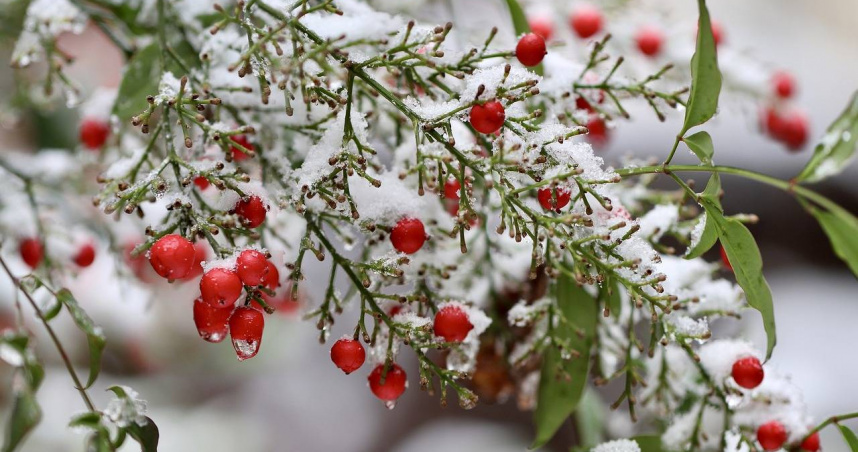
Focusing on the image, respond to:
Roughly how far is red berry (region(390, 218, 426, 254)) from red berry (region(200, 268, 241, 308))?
93 millimetres

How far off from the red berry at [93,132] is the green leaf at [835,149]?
59 cm

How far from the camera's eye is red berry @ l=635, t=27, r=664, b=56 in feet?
2.97

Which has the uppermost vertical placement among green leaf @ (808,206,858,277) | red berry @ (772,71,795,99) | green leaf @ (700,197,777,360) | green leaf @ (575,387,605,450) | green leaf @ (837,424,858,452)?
green leaf @ (808,206,858,277)

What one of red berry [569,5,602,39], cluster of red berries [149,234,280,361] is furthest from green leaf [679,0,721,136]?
red berry [569,5,602,39]

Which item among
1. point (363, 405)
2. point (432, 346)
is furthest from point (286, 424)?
point (432, 346)

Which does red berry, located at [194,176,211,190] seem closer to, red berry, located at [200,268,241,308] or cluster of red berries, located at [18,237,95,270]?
red berry, located at [200,268,241,308]

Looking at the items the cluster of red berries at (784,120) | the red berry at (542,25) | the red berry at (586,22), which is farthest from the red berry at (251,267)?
the cluster of red berries at (784,120)

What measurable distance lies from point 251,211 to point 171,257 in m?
0.05

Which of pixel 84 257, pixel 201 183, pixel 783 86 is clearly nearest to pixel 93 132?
pixel 84 257

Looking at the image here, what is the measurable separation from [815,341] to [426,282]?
3.70 ft

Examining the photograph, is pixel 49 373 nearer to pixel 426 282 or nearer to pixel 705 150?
pixel 426 282

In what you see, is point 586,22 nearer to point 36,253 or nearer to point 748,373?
point 748,373

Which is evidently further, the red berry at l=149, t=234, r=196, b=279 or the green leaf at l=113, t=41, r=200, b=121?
the green leaf at l=113, t=41, r=200, b=121

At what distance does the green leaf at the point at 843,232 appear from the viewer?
36 cm
